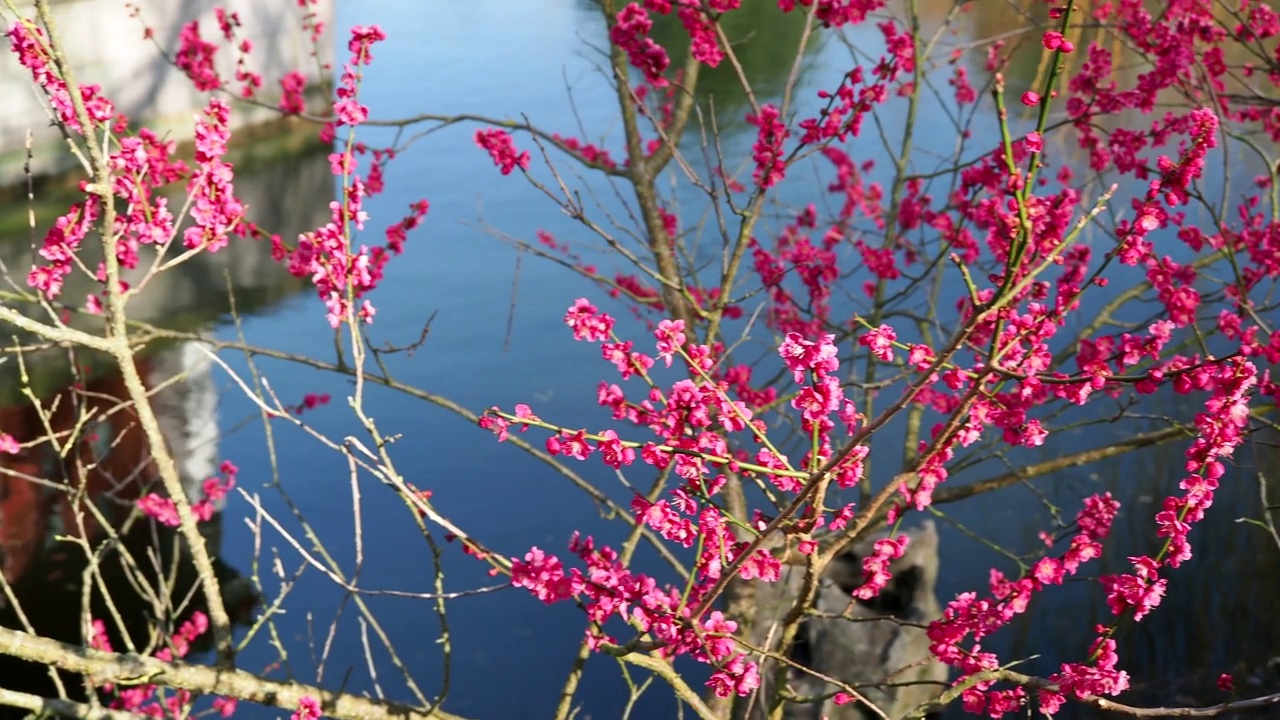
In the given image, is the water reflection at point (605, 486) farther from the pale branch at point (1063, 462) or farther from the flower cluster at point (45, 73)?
the flower cluster at point (45, 73)

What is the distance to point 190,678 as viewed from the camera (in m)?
2.13

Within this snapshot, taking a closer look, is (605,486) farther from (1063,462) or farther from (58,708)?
(58,708)

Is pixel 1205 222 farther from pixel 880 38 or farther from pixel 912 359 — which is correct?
pixel 912 359

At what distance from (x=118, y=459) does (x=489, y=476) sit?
2.26 metres

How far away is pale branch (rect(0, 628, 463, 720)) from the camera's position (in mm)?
1938

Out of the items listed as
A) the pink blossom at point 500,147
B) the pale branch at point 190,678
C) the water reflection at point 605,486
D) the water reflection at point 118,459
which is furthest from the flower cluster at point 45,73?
the water reflection at point 605,486

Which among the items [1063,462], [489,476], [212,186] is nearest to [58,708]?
[212,186]

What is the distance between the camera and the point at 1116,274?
8180 millimetres

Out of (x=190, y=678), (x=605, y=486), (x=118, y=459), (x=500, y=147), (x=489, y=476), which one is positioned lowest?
(x=118, y=459)

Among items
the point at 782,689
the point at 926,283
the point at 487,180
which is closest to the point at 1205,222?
the point at 926,283

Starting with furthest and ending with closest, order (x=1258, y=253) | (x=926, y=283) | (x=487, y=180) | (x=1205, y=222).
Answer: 1. (x=487, y=180)
2. (x=1205, y=222)
3. (x=926, y=283)
4. (x=1258, y=253)

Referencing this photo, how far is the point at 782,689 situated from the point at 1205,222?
23.1 ft

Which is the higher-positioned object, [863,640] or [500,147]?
[500,147]

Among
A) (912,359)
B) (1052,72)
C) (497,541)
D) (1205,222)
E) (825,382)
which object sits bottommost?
(497,541)
